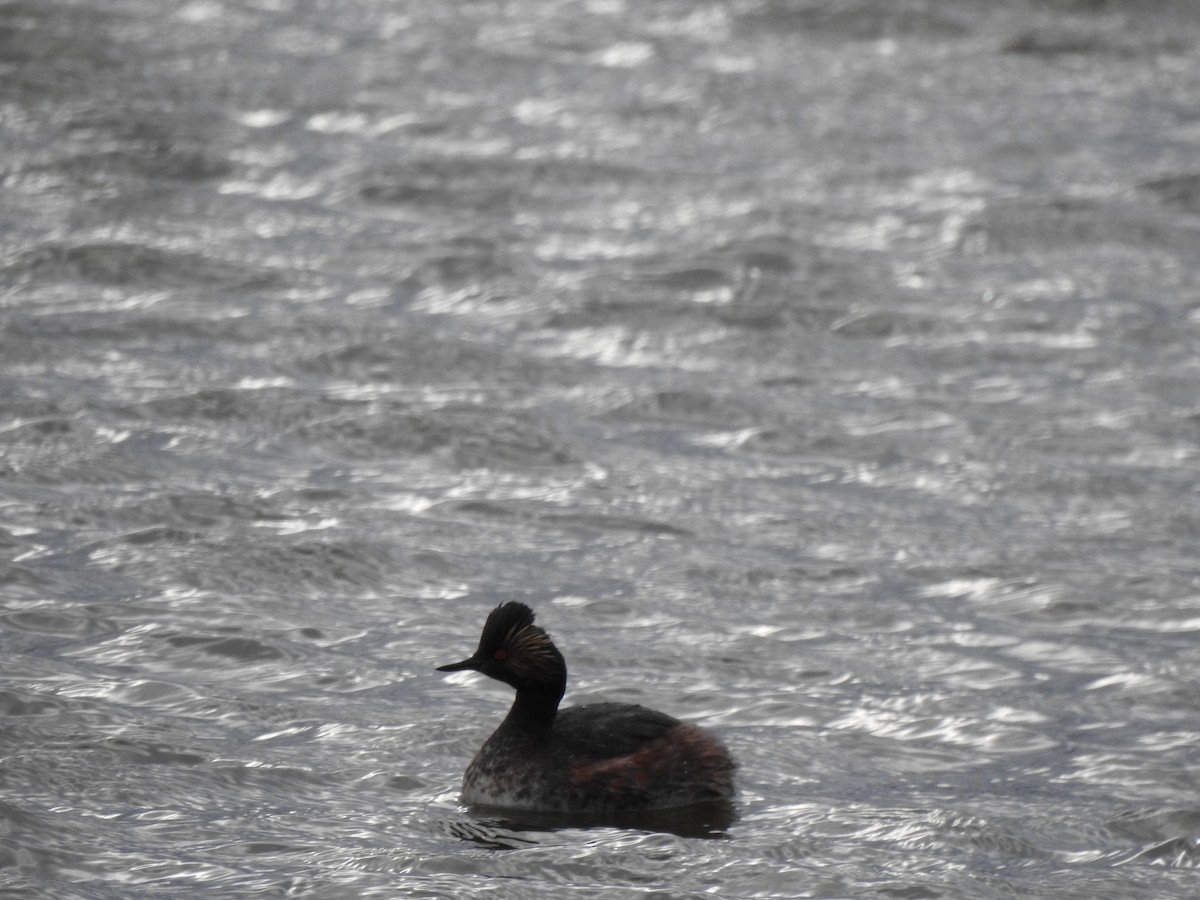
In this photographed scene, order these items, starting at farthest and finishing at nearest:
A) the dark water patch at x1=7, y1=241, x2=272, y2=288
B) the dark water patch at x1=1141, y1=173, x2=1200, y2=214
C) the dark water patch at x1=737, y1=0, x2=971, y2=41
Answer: the dark water patch at x1=737, y1=0, x2=971, y2=41, the dark water patch at x1=1141, y1=173, x2=1200, y2=214, the dark water patch at x1=7, y1=241, x2=272, y2=288

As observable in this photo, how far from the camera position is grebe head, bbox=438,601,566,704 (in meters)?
8.18

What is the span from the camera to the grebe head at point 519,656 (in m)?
8.18

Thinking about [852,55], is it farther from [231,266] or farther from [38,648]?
Answer: [38,648]

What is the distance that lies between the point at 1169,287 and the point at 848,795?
884 centimetres

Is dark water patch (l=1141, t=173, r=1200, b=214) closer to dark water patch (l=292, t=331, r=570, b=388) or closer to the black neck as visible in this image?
dark water patch (l=292, t=331, r=570, b=388)

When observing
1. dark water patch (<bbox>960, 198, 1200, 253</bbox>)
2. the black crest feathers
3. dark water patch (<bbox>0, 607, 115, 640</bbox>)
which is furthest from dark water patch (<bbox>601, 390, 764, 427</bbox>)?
the black crest feathers

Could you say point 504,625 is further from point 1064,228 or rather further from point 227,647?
point 1064,228

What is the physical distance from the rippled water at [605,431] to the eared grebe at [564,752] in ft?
0.49

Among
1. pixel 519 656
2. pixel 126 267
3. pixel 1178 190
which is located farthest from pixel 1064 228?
pixel 519 656

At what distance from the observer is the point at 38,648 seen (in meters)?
9.30

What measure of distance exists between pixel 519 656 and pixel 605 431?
4.96 metres

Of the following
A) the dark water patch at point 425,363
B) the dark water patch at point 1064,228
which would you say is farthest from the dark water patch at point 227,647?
the dark water patch at point 1064,228

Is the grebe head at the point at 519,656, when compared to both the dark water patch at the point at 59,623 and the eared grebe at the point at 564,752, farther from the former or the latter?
the dark water patch at the point at 59,623

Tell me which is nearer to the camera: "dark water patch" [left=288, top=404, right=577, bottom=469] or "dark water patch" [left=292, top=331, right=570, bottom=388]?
"dark water patch" [left=288, top=404, right=577, bottom=469]
